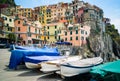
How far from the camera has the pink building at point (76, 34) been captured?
61.1 m

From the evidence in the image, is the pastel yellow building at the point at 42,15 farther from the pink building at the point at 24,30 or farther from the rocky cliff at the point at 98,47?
the rocky cliff at the point at 98,47

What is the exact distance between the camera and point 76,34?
61.7 metres

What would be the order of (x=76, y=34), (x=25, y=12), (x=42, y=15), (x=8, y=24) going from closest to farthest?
(x=8, y=24) → (x=76, y=34) → (x=25, y=12) → (x=42, y=15)

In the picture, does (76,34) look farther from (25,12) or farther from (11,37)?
(25,12)

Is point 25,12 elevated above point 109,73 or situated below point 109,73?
above

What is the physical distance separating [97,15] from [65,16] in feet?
48.8

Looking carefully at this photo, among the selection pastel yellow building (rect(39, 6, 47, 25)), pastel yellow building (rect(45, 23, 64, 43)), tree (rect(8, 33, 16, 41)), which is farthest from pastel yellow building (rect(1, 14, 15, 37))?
pastel yellow building (rect(39, 6, 47, 25))

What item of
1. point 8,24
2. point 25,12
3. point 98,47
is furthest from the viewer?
point 25,12

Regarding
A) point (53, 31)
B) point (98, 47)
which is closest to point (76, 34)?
point (98, 47)

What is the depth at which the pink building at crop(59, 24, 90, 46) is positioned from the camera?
6109 centimetres

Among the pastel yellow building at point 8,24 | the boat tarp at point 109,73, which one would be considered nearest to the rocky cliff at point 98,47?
the pastel yellow building at point 8,24

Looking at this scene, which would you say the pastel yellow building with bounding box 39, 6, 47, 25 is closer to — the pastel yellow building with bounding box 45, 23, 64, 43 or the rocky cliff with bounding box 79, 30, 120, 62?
the pastel yellow building with bounding box 45, 23, 64, 43

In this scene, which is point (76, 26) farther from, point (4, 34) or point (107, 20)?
point (107, 20)

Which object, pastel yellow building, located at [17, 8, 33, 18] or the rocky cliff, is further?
pastel yellow building, located at [17, 8, 33, 18]
